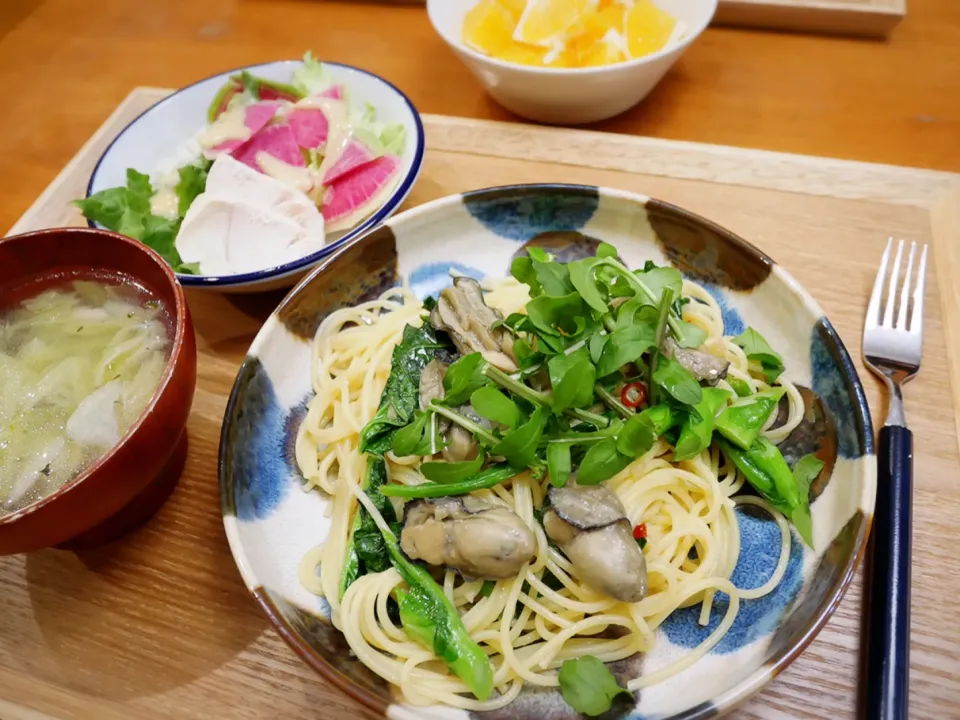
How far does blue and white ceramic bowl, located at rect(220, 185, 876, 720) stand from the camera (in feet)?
4.40

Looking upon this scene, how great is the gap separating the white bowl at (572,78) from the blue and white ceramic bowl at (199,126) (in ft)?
1.19

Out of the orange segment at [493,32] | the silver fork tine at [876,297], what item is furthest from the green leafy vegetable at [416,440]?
the orange segment at [493,32]

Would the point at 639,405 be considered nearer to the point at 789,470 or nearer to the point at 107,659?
the point at 789,470

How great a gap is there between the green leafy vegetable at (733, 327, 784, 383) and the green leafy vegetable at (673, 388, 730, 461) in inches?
9.5

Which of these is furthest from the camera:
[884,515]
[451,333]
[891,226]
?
[891,226]

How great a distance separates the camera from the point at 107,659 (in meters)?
1.56

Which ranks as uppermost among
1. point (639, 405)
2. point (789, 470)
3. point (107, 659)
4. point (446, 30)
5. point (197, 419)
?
point (446, 30)

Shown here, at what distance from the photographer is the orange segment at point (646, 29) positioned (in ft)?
8.78

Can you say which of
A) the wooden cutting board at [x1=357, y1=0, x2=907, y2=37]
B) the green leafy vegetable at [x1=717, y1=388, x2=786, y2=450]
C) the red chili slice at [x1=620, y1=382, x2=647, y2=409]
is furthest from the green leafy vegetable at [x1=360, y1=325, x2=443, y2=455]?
the wooden cutting board at [x1=357, y1=0, x2=907, y2=37]

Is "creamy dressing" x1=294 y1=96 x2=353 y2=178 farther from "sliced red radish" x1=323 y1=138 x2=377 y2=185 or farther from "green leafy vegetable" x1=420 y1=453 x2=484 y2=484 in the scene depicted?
"green leafy vegetable" x1=420 y1=453 x2=484 y2=484

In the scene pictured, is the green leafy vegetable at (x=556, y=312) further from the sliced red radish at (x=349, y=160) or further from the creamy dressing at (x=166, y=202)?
the creamy dressing at (x=166, y=202)

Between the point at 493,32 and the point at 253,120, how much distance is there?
105 cm

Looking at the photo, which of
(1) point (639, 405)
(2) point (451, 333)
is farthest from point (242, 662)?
(1) point (639, 405)

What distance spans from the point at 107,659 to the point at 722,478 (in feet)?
5.09
